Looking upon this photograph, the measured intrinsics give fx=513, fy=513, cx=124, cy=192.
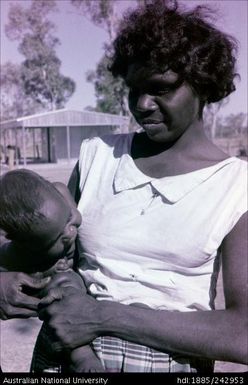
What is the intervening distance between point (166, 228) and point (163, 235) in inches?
1.0

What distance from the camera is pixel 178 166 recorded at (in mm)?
1770

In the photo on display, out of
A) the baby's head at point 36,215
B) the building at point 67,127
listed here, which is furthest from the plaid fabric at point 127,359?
the building at point 67,127

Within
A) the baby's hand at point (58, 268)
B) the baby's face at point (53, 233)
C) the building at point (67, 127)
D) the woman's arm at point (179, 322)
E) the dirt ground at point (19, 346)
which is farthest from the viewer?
the building at point (67, 127)

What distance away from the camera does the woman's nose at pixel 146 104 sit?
65.8 inches

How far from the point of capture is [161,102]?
1.67m

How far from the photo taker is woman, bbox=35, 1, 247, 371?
5.13ft

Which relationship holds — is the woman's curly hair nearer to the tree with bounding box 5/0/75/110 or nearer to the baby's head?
the baby's head

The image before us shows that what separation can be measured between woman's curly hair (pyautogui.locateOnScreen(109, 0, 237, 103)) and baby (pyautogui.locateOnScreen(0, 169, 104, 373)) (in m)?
0.53

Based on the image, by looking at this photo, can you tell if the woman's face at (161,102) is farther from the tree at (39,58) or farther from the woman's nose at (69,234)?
the tree at (39,58)

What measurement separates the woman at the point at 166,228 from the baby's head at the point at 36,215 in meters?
0.08

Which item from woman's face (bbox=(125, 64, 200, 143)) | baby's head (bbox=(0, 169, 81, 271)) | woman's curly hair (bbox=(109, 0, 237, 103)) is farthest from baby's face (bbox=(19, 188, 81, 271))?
woman's curly hair (bbox=(109, 0, 237, 103))

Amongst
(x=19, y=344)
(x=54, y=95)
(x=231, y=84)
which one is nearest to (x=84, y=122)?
(x=54, y=95)

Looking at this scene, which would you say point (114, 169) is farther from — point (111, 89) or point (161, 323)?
point (111, 89)

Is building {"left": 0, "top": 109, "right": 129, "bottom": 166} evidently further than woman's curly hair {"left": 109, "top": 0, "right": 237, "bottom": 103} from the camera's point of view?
Yes
